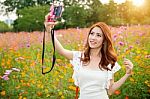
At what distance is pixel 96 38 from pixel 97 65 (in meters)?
0.17

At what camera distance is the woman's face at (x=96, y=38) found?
266cm

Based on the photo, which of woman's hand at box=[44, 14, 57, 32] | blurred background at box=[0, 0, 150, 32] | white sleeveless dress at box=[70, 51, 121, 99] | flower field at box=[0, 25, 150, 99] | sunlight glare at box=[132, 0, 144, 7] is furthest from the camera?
sunlight glare at box=[132, 0, 144, 7]

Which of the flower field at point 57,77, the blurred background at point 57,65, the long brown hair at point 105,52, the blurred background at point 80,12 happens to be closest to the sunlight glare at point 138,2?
the blurred background at point 80,12

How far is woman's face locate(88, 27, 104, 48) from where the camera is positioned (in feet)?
8.73

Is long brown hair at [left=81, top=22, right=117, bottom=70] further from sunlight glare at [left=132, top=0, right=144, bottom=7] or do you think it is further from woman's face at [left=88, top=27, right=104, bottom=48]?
sunlight glare at [left=132, top=0, right=144, bottom=7]

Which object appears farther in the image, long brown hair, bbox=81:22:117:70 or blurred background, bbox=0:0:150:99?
blurred background, bbox=0:0:150:99

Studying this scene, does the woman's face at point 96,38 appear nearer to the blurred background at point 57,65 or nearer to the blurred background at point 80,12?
the blurred background at point 57,65

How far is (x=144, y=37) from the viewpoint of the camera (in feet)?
19.9

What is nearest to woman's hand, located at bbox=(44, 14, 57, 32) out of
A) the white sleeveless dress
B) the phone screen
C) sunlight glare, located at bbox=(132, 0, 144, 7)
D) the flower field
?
the phone screen

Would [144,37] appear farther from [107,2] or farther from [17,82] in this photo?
[107,2]

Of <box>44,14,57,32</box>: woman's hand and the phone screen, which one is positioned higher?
the phone screen

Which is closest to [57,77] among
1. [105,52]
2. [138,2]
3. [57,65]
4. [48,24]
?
[57,65]

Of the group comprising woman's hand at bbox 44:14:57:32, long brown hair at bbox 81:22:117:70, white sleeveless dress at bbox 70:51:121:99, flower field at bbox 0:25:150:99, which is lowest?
flower field at bbox 0:25:150:99

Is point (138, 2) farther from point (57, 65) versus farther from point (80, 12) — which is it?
point (57, 65)
